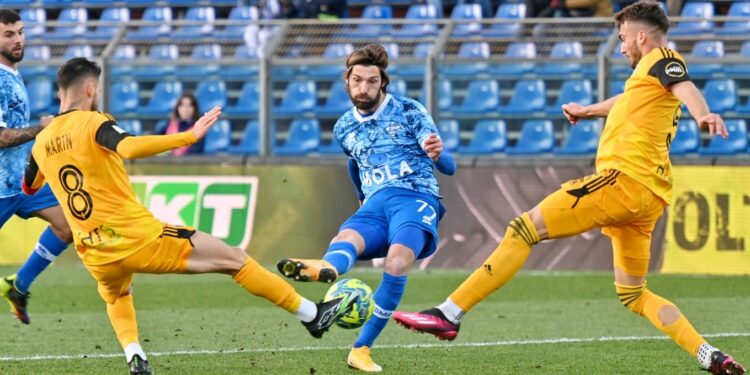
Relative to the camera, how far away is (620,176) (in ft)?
23.9

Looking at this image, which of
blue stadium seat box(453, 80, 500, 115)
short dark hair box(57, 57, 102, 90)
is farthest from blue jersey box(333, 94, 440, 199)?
blue stadium seat box(453, 80, 500, 115)

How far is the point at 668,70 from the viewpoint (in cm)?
713

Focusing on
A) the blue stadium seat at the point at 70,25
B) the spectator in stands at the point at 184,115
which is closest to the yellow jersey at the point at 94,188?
the spectator in stands at the point at 184,115

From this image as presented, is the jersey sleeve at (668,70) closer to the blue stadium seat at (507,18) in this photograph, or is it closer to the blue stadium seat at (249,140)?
the blue stadium seat at (507,18)

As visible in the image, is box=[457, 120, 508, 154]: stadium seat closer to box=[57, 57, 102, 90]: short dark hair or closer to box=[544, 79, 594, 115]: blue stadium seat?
box=[544, 79, 594, 115]: blue stadium seat

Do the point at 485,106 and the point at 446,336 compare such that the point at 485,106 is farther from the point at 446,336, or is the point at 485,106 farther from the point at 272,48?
the point at 446,336

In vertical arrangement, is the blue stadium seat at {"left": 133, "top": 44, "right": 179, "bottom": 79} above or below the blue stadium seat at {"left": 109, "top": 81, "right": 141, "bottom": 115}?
above

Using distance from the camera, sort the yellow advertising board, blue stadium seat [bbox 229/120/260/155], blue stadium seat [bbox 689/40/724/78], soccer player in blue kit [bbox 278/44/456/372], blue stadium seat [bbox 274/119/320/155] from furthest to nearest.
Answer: blue stadium seat [bbox 229/120/260/155], blue stadium seat [bbox 274/119/320/155], blue stadium seat [bbox 689/40/724/78], the yellow advertising board, soccer player in blue kit [bbox 278/44/456/372]

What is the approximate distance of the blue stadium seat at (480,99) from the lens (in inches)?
599

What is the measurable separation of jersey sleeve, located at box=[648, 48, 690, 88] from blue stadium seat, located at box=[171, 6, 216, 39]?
8.74 m

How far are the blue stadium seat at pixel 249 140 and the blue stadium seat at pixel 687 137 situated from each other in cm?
491

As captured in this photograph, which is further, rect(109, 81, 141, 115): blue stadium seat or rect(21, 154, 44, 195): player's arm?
rect(109, 81, 141, 115): blue stadium seat

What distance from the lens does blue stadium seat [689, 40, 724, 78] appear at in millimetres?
14242

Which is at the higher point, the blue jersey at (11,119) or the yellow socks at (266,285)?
the blue jersey at (11,119)
